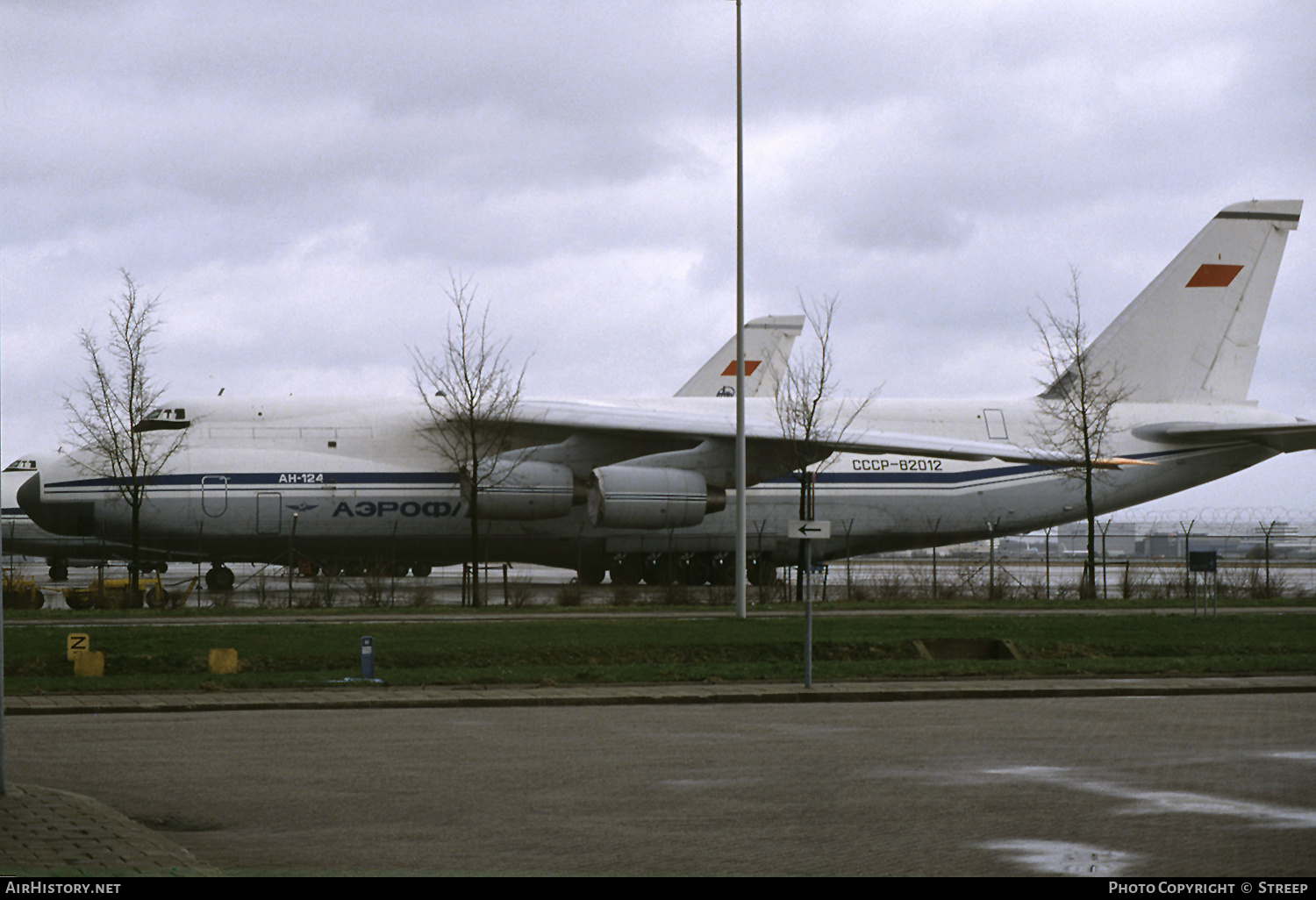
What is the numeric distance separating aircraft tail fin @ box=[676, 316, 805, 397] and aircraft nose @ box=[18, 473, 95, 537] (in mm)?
19894

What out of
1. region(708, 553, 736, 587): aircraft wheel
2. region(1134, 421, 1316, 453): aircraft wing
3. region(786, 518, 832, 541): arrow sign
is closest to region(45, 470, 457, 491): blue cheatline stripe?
region(708, 553, 736, 587): aircraft wheel

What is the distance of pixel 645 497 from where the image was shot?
3328 cm

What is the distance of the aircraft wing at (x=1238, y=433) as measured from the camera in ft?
122

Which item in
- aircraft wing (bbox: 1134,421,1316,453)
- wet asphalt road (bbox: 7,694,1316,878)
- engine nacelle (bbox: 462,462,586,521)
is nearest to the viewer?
wet asphalt road (bbox: 7,694,1316,878)

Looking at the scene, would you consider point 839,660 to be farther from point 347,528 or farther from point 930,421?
point 930,421

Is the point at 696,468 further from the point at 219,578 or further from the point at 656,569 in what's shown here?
the point at 219,578

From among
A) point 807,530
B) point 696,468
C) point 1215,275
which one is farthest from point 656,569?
point 807,530

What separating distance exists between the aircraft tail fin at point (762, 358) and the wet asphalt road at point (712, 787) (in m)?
32.5

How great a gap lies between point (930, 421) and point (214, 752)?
30.1m

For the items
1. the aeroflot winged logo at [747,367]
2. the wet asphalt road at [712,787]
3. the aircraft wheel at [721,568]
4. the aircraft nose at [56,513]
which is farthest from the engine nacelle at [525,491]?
the wet asphalt road at [712,787]

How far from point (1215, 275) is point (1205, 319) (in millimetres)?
1279

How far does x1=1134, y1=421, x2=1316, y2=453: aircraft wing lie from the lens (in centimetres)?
3706

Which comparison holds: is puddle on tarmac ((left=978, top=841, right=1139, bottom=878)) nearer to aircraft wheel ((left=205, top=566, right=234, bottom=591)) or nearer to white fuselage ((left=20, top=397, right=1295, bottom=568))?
white fuselage ((left=20, top=397, right=1295, bottom=568))

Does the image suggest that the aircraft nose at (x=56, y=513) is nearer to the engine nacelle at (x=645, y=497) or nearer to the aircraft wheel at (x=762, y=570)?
the engine nacelle at (x=645, y=497)
